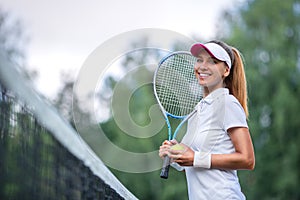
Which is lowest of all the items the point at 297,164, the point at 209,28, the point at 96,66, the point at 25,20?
the point at 297,164

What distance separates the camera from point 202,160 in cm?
226

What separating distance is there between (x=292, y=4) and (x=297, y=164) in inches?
189

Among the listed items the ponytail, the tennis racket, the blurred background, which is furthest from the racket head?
the blurred background

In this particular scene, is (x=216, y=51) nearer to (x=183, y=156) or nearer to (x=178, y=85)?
(x=183, y=156)

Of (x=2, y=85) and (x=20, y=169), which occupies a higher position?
(x=2, y=85)

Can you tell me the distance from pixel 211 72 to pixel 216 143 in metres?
0.29

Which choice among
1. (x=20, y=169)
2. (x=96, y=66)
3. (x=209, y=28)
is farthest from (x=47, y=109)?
(x=209, y=28)

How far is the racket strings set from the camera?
9.53ft

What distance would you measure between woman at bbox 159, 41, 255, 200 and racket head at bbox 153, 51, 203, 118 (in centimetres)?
36

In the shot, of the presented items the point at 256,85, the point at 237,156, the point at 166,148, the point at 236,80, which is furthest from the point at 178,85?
the point at 256,85

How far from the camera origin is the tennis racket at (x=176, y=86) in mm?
2902

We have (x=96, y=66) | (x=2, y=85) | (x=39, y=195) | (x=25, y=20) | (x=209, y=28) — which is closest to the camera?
(x=2, y=85)

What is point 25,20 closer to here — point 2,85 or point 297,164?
point 297,164

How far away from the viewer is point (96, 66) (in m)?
2.85
